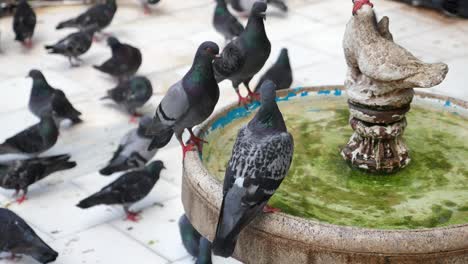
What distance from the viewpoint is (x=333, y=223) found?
497 centimetres

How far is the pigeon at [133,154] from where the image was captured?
8.16 metres

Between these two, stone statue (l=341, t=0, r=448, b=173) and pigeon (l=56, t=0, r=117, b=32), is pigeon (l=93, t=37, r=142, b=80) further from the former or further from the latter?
stone statue (l=341, t=0, r=448, b=173)

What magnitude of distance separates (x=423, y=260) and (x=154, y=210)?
12.7 ft

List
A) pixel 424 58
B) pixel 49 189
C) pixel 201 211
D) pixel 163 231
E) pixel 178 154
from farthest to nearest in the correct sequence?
pixel 424 58 < pixel 178 154 < pixel 49 189 < pixel 163 231 < pixel 201 211

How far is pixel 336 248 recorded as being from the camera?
14.5 ft

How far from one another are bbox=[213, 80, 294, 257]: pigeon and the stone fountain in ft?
0.52

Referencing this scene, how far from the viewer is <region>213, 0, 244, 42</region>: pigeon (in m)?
11.6

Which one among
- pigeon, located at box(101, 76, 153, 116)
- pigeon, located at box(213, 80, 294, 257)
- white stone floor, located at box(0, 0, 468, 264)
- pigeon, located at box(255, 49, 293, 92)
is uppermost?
pigeon, located at box(213, 80, 294, 257)

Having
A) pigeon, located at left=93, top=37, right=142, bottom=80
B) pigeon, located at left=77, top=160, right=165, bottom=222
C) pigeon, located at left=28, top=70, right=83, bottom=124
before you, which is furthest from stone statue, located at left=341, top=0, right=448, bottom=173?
pigeon, located at left=93, top=37, right=142, bottom=80

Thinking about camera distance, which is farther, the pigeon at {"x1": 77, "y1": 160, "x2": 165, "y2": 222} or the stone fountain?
the pigeon at {"x1": 77, "y1": 160, "x2": 165, "y2": 222}

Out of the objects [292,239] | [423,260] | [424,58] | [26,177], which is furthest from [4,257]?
[424,58]

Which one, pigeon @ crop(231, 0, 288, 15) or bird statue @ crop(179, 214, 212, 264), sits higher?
bird statue @ crop(179, 214, 212, 264)

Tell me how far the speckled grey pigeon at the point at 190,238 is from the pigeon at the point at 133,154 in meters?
1.33

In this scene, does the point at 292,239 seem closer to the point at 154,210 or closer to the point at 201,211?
the point at 201,211
